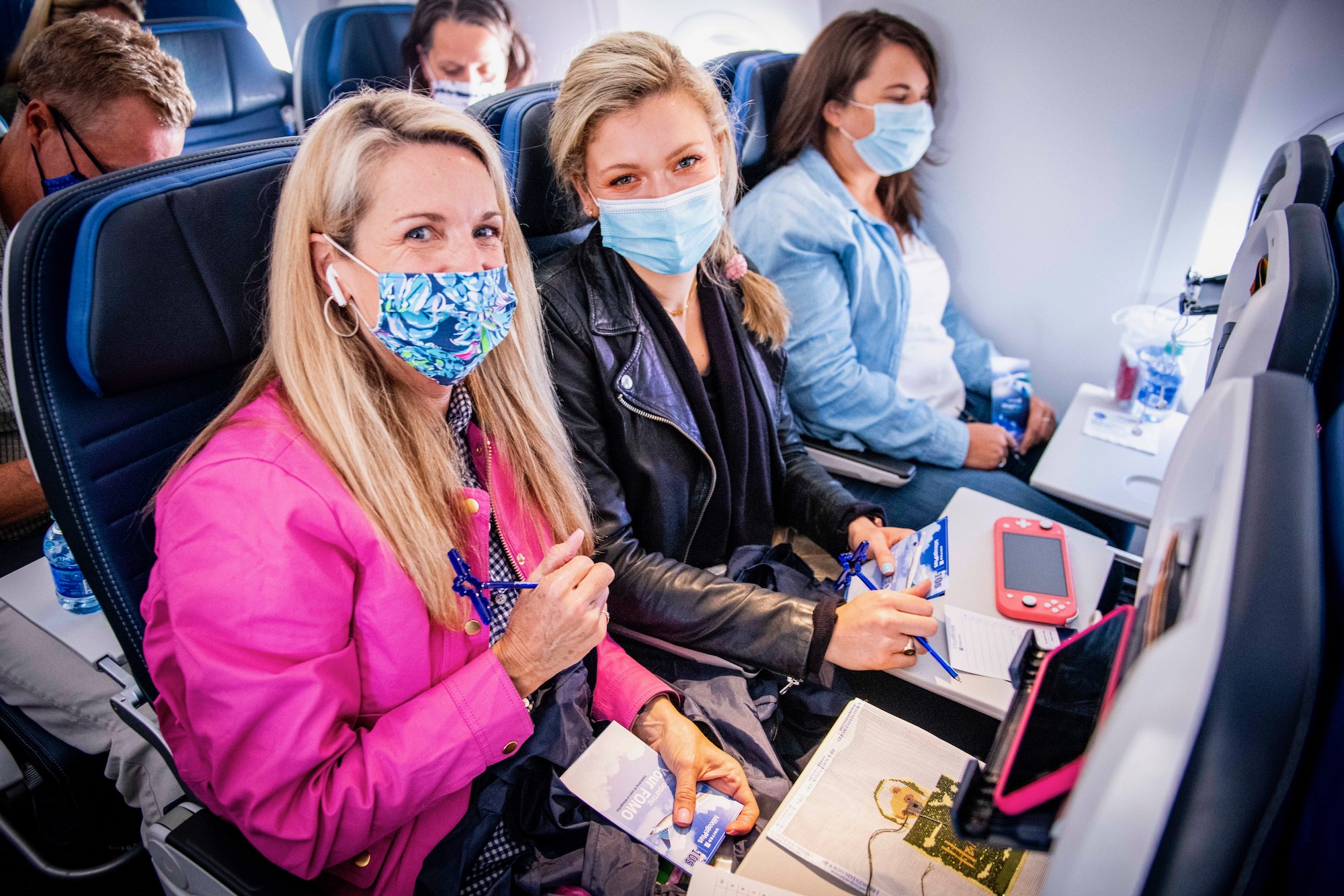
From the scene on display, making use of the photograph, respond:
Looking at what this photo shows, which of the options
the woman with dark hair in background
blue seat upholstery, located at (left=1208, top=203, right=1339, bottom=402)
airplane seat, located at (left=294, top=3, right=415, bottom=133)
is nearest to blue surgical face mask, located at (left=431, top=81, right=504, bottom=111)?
the woman with dark hair in background

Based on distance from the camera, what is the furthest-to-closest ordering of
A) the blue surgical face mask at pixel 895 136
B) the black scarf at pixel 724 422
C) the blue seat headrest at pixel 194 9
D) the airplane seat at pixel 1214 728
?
1. the blue seat headrest at pixel 194 9
2. the blue surgical face mask at pixel 895 136
3. the black scarf at pixel 724 422
4. the airplane seat at pixel 1214 728

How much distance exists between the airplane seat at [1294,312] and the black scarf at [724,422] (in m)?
1.00

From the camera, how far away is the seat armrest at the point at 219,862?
105 cm

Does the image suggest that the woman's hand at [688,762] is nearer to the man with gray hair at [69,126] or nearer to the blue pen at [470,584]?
the blue pen at [470,584]

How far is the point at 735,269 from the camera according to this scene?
2.02 meters

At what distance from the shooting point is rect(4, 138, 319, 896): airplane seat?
1.05 meters

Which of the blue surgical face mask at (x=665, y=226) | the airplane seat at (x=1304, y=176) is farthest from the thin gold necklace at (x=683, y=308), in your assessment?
the airplane seat at (x=1304, y=176)

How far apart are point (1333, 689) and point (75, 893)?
8.58 ft

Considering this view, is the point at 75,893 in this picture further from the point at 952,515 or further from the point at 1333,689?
the point at 1333,689

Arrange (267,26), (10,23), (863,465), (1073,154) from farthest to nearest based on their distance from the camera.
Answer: (267,26)
(10,23)
(1073,154)
(863,465)

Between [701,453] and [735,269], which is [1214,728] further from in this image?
Answer: [735,269]

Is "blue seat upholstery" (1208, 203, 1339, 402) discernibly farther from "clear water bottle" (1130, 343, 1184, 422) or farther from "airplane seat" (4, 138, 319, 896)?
"airplane seat" (4, 138, 319, 896)

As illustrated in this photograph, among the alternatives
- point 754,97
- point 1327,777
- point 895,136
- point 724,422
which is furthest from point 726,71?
point 1327,777

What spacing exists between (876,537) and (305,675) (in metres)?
1.30
